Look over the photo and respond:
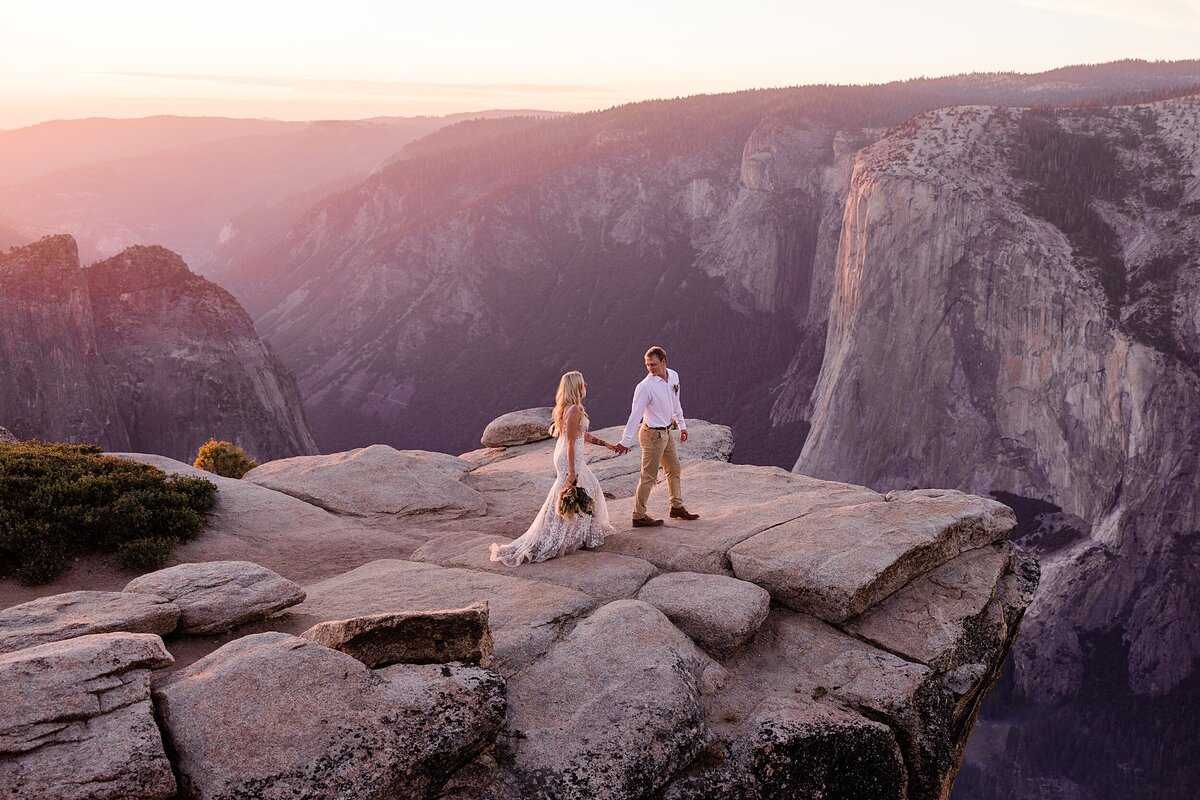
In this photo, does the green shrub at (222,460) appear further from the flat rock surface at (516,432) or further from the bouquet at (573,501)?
the bouquet at (573,501)

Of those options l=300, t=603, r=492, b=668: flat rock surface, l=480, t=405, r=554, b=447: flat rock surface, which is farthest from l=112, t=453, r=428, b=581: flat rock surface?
l=480, t=405, r=554, b=447: flat rock surface

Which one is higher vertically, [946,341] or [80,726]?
[80,726]

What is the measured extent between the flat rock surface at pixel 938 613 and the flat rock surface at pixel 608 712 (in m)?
2.63

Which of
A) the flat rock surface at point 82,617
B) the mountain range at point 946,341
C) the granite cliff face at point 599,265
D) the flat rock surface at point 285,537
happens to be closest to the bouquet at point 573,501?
the mountain range at point 946,341

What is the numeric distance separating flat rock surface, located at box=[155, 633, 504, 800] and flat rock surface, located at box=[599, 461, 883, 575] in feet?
15.3

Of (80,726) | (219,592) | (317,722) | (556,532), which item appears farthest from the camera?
(556,532)

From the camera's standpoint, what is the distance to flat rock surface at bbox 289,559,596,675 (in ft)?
33.4

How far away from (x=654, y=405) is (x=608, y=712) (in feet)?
17.3

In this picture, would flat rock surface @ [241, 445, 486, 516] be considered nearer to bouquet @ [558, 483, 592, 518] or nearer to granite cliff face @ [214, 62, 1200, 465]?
bouquet @ [558, 483, 592, 518]

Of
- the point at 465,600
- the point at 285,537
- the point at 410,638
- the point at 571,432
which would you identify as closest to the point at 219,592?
the point at 465,600

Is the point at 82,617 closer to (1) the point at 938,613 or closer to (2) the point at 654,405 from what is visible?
(2) the point at 654,405

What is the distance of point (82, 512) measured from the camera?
1431 cm

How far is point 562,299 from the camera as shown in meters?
136

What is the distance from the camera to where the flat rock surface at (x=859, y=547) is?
454 inches
